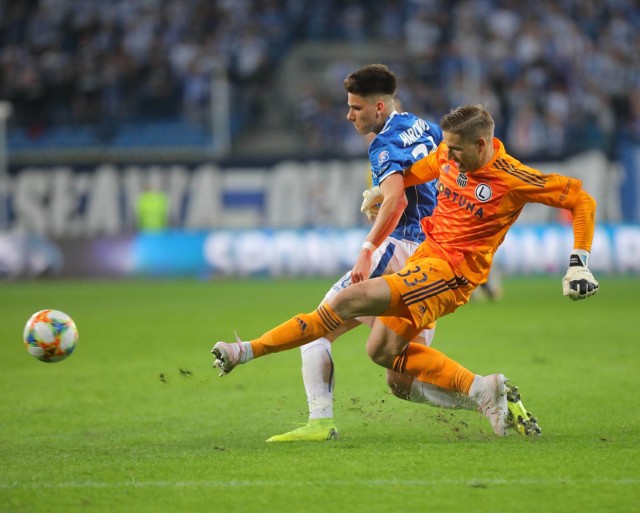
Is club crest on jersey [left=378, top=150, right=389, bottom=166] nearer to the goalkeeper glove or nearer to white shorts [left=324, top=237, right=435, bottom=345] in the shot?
the goalkeeper glove

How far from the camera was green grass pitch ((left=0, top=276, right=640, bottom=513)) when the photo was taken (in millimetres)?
4754

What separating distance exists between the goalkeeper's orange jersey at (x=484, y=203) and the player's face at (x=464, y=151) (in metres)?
0.06

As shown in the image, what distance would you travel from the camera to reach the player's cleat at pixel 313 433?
628 centimetres

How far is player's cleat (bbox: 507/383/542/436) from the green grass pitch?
8cm

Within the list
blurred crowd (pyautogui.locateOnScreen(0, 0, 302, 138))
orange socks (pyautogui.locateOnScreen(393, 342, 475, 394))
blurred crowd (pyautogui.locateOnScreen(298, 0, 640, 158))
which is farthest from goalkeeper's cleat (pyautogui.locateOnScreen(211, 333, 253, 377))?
blurred crowd (pyautogui.locateOnScreen(0, 0, 302, 138))

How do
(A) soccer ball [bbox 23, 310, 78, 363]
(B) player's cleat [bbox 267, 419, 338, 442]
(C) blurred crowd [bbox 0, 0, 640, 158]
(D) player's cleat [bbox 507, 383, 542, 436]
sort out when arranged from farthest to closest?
(C) blurred crowd [bbox 0, 0, 640, 158] < (A) soccer ball [bbox 23, 310, 78, 363] < (B) player's cleat [bbox 267, 419, 338, 442] < (D) player's cleat [bbox 507, 383, 542, 436]

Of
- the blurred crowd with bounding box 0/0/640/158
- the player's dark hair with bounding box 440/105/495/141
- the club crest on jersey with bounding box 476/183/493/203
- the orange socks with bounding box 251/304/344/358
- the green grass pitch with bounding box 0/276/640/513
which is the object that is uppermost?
the blurred crowd with bounding box 0/0/640/158

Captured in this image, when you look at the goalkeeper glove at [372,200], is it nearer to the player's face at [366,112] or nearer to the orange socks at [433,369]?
the player's face at [366,112]

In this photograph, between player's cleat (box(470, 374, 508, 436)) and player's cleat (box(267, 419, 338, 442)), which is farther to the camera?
player's cleat (box(267, 419, 338, 442))

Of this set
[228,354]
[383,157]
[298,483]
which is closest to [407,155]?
[383,157]

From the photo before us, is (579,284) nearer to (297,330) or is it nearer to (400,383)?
(400,383)

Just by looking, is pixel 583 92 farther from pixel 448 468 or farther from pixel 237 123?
pixel 448 468

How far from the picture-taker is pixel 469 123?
5930mm

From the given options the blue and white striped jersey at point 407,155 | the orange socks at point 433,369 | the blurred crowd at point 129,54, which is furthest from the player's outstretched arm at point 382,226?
the blurred crowd at point 129,54
